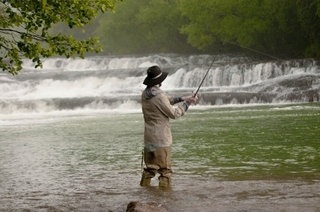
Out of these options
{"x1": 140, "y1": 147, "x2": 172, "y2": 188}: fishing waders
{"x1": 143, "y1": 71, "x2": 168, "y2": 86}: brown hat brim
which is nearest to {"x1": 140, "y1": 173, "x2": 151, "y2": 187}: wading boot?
{"x1": 140, "y1": 147, "x2": 172, "y2": 188}: fishing waders

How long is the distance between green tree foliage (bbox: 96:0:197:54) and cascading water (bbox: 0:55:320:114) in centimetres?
2005

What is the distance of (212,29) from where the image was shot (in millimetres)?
57812

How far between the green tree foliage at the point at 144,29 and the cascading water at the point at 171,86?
2005 centimetres

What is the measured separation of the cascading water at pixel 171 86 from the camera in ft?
109

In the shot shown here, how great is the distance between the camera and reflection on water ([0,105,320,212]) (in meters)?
8.64

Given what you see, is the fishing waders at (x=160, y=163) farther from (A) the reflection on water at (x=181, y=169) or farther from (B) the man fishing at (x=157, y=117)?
(A) the reflection on water at (x=181, y=169)

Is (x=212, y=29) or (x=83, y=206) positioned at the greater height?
(x=212, y=29)

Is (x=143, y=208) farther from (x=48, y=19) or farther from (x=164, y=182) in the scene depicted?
(x=48, y=19)

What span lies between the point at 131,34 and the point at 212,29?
81.1 feet

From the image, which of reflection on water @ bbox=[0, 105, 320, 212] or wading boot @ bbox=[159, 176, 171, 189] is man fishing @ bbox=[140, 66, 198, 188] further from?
reflection on water @ bbox=[0, 105, 320, 212]

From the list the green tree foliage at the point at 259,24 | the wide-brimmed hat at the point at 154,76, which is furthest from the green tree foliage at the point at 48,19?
the green tree foliage at the point at 259,24

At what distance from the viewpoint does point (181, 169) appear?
38.1 feet

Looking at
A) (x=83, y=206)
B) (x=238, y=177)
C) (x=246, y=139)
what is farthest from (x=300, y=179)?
(x=246, y=139)

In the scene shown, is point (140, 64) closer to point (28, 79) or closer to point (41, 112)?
point (28, 79)
